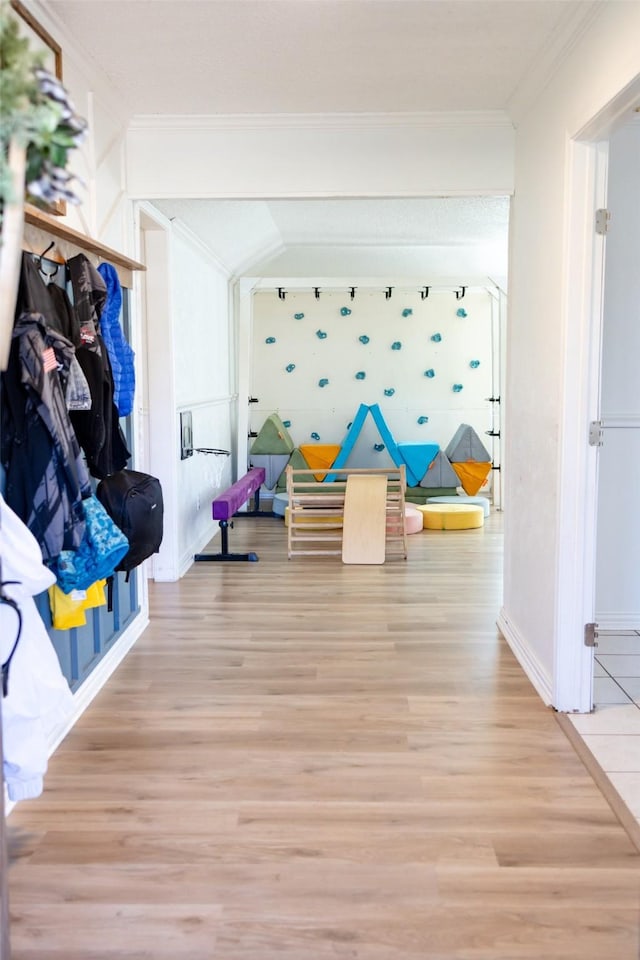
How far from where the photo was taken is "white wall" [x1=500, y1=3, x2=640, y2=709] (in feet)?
9.87

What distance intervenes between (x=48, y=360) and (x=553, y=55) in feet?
7.57

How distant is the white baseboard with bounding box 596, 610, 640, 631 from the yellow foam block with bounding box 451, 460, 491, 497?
13.1 ft

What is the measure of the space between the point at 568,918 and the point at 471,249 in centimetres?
690

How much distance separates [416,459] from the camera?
27.6 feet

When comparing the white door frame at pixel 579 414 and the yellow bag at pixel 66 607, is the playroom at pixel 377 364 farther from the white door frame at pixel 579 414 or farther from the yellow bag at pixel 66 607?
the yellow bag at pixel 66 607

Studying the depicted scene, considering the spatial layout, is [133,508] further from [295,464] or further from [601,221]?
[295,464]

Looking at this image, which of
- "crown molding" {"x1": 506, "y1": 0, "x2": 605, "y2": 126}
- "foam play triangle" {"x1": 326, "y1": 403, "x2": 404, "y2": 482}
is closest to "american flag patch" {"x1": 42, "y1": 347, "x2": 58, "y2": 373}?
"crown molding" {"x1": 506, "y1": 0, "x2": 605, "y2": 126}

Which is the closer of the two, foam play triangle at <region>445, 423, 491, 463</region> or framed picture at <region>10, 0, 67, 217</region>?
framed picture at <region>10, 0, 67, 217</region>

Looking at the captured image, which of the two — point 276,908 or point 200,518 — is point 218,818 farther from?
point 200,518

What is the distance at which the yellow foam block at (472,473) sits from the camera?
8.47 meters

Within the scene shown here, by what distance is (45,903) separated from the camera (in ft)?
7.23

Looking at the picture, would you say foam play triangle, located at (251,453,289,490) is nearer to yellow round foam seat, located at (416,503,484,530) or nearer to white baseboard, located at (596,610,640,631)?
yellow round foam seat, located at (416,503,484,530)

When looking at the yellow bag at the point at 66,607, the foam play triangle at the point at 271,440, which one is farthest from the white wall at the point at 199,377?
the yellow bag at the point at 66,607

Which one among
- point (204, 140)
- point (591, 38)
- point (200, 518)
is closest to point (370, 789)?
point (591, 38)
